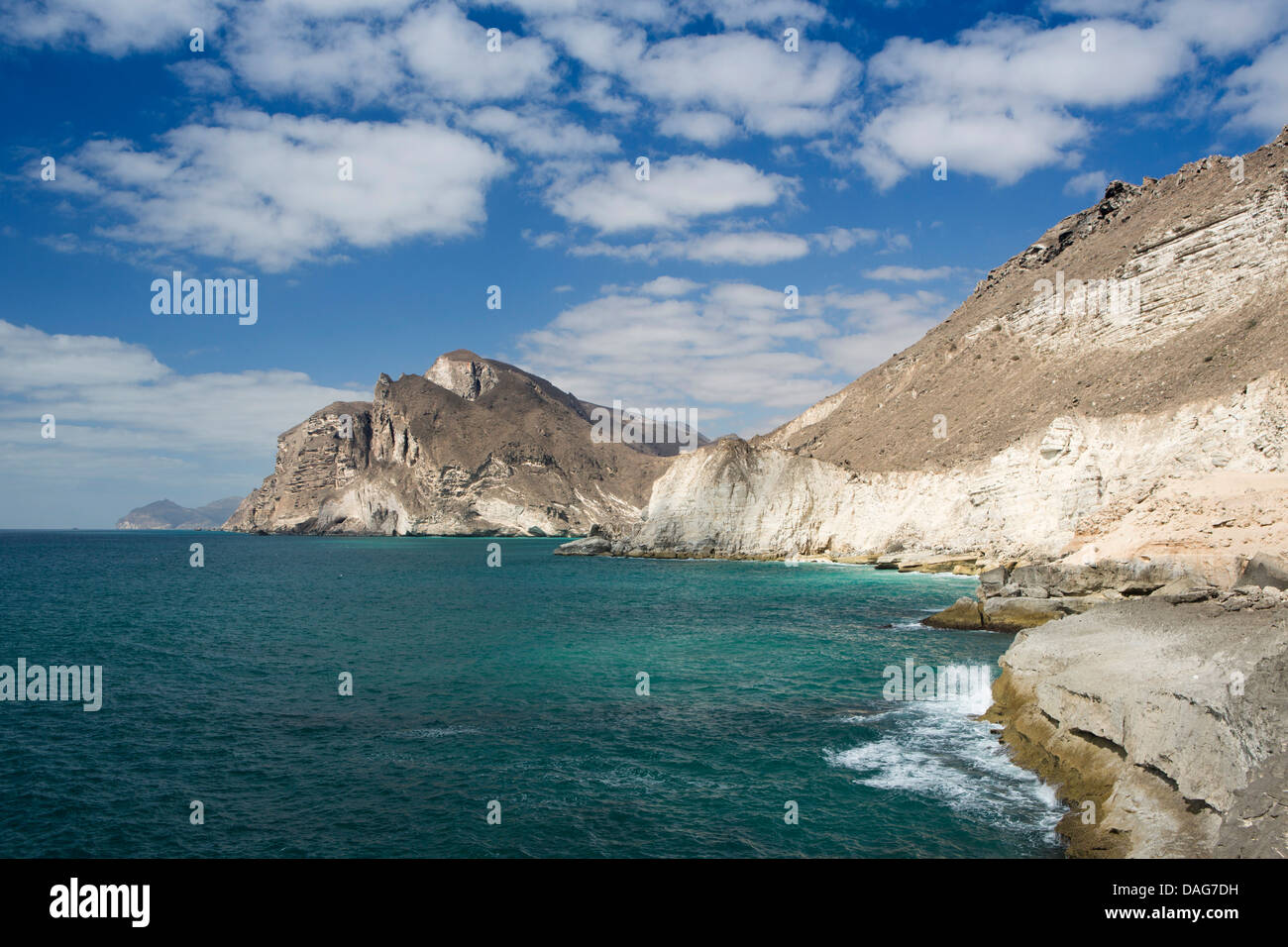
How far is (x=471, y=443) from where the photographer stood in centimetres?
19075

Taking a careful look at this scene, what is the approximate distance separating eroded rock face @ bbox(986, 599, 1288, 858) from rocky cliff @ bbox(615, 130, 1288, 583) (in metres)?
14.3

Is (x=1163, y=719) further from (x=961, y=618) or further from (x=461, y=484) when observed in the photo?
(x=461, y=484)

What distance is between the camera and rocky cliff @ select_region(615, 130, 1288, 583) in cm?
3362

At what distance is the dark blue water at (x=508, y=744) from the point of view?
36.6ft

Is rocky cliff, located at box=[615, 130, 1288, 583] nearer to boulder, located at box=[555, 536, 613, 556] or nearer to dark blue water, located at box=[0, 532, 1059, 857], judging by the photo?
boulder, located at box=[555, 536, 613, 556]

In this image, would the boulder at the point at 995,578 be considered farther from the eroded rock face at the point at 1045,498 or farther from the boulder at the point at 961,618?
the boulder at the point at 961,618

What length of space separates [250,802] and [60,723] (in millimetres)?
8874

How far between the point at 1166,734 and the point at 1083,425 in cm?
4454

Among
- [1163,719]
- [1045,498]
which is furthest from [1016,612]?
[1045,498]

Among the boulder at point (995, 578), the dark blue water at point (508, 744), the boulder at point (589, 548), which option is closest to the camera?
the dark blue water at point (508, 744)

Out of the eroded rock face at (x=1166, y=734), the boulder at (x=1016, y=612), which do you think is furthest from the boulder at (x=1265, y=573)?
the boulder at (x=1016, y=612)

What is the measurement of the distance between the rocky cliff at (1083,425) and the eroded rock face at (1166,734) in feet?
46.8

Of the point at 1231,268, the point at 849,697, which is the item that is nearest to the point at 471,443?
the point at 1231,268

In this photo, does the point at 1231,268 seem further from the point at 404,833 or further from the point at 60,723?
the point at 60,723
